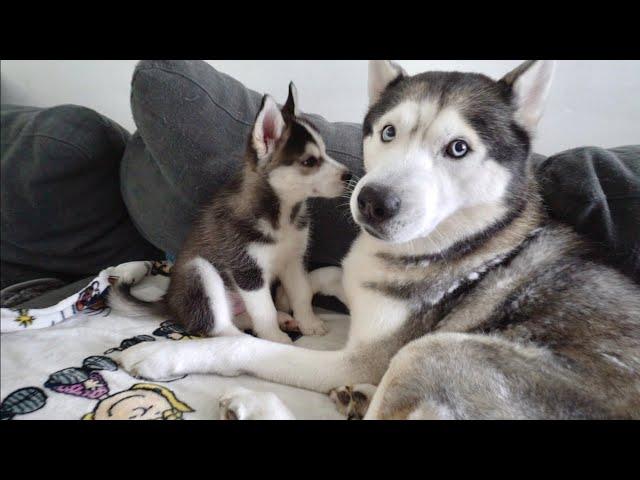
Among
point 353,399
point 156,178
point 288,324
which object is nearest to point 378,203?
point 353,399

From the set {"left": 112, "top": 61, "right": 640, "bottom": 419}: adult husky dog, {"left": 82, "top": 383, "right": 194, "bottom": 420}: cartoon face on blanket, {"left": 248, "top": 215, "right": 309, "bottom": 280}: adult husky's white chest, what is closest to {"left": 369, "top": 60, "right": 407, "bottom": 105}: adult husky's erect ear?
{"left": 112, "top": 61, "right": 640, "bottom": 419}: adult husky dog

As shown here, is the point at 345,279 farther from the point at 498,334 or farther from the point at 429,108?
the point at 429,108

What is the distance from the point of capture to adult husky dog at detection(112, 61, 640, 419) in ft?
3.70

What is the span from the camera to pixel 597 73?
2.38 m

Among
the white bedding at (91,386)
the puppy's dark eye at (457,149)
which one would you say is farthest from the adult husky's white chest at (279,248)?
the puppy's dark eye at (457,149)

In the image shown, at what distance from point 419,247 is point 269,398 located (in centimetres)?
77

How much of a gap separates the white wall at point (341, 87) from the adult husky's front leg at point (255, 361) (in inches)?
75.1

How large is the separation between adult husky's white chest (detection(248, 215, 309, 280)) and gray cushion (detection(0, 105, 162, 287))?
3.13 ft

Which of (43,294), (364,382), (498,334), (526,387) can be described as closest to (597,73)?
(498,334)

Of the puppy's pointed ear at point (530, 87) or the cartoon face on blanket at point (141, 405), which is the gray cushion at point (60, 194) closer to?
the cartoon face on blanket at point (141, 405)

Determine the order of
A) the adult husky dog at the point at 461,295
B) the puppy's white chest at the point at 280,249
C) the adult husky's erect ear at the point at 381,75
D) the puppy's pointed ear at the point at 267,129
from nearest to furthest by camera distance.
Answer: the adult husky dog at the point at 461,295 < the adult husky's erect ear at the point at 381,75 < the puppy's pointed ear at the point at 267,129 < the puppy's white chest at the point at 280,249

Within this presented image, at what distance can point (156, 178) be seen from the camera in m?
2.00

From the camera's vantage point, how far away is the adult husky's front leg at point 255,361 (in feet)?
4.57

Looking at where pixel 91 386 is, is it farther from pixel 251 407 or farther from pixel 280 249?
pixel 280 249
